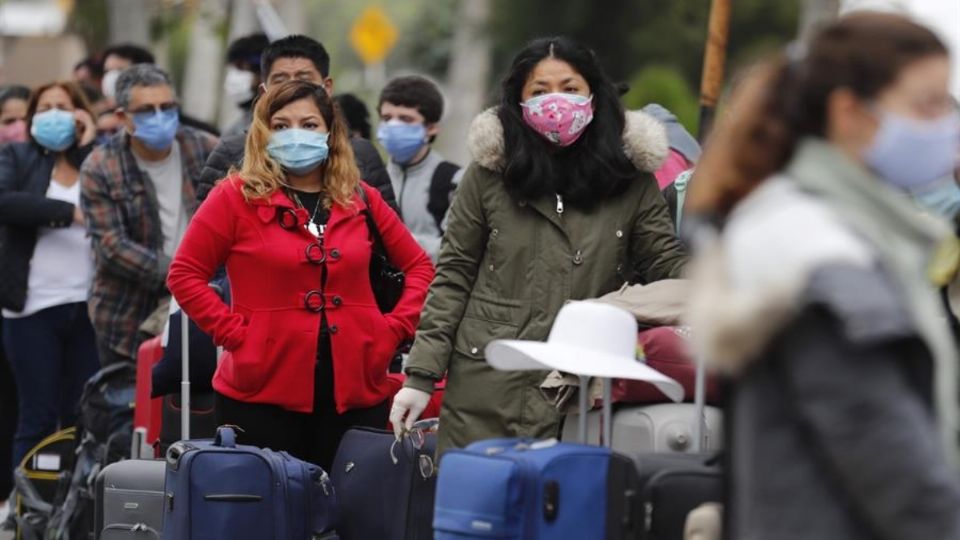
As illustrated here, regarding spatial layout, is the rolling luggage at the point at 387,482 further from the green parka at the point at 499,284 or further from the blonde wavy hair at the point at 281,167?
the blonde wavy hair at the point at 281,167

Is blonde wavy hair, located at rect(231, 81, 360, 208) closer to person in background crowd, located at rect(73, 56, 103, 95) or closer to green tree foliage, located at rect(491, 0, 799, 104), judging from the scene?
person in background crowd, located at rect(73, 56, 103, 95)

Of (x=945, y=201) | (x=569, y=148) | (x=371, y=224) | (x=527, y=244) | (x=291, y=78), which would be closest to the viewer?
(x=945, y=201)

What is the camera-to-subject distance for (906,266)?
3434 millimetres

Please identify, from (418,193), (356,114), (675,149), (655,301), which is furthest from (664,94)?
(655,301)

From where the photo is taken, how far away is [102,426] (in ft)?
29.6

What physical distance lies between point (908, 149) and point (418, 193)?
20.7ft

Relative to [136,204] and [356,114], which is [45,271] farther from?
[356,114]

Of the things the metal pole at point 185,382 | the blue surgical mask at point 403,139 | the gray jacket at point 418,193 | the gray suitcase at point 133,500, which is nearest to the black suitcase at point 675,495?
the gray suitcase at point 133,500

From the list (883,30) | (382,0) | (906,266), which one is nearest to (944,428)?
(906,266)

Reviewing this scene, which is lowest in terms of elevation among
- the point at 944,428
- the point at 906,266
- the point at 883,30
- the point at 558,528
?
the point at 558,528

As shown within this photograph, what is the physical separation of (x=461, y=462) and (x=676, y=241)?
165cm

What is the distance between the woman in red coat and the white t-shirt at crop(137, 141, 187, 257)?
2.00 metres

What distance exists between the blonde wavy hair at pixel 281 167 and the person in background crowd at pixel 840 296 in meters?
3.69

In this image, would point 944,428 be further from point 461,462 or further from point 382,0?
point 382,0
